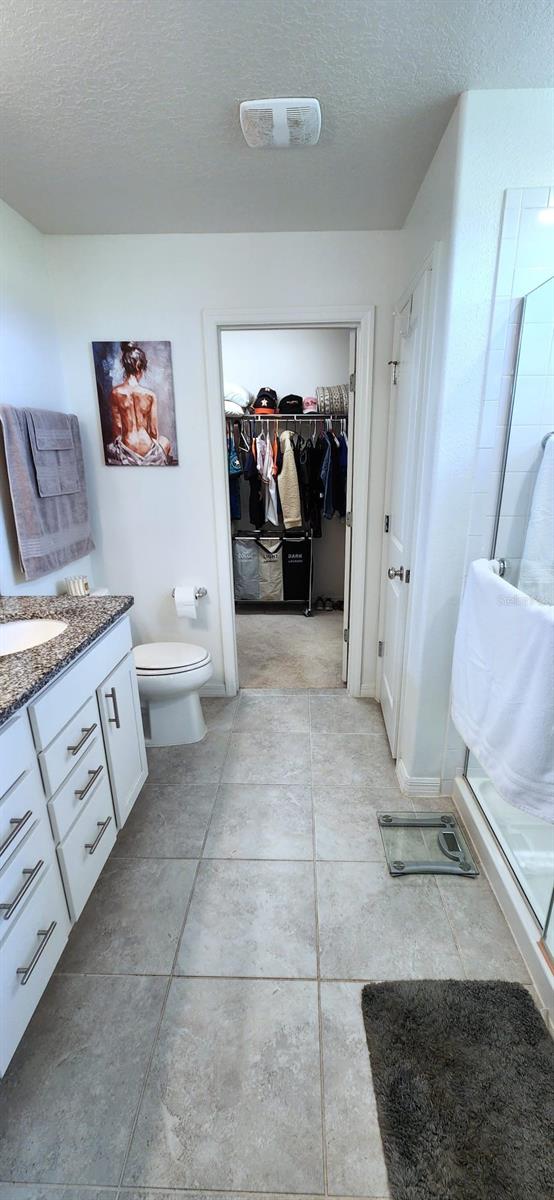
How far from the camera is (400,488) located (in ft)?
6.77

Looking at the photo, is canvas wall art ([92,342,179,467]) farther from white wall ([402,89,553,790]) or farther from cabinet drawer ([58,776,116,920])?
cabinet drawer ([58,776,116,920])

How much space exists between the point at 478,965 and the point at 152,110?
2.52 meters

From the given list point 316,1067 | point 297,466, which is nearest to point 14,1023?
point 316,1067

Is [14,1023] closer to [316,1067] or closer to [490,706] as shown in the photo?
[316,1067]

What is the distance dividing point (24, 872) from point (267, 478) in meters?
3.19

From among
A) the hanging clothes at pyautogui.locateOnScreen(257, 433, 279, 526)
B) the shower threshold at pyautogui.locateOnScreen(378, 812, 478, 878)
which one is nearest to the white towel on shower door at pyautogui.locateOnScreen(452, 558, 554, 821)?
the shower threshold at pyautogui.locateOnScreen(378, 812, 478, 878)

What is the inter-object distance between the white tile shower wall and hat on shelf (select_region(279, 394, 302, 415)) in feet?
8.24

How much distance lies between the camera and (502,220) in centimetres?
139

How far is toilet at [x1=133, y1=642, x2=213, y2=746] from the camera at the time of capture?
218 centimetres

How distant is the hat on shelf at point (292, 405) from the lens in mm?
3816

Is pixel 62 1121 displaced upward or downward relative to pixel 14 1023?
downward

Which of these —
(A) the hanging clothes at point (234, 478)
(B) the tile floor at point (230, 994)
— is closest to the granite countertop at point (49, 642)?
(B) the tile floor at point (230, 994)

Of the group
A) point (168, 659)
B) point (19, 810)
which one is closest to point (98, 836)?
point (19, 810)

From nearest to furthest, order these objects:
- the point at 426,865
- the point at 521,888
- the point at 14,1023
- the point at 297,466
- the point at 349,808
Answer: the point at 14,1023 → the point at 521,888 → the point at 426,865 → the point at 349,808 → the point at 297,466
